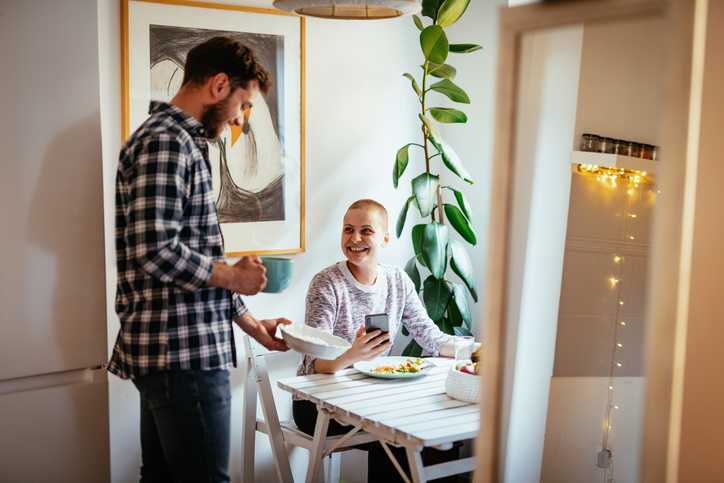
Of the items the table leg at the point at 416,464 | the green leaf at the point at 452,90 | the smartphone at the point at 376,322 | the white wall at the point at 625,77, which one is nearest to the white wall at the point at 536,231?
the white wall at the point at 625,77

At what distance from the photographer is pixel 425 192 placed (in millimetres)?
3453

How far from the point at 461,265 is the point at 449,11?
3.10 ft

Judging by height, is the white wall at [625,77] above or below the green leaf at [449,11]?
below

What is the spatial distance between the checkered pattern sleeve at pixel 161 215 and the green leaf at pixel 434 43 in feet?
4.85

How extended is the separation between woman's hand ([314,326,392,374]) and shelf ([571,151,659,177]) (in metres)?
0.79

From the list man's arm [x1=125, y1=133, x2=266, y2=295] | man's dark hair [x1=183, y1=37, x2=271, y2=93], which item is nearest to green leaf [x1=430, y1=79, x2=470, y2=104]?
man's dark hair [x1=183, y1=37, x2=271, y2=93]

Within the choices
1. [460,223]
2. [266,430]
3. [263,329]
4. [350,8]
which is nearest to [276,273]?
[263,329]

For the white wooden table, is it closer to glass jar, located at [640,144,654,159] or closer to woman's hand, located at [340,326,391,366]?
woman's hand, located at [340,326,391,366]

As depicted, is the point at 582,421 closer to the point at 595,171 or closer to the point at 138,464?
the point at 595,171

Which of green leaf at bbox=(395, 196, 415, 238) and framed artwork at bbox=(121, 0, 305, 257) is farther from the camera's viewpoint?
green leaf at bbox=(395, 196, 415, 238)

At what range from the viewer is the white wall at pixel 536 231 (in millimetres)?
1729

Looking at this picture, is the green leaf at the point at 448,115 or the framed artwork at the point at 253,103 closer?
the framed artwork at the point at 253,103

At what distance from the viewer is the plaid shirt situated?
2043 mm

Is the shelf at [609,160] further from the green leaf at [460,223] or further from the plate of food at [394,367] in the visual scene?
the green leaf at [460,223]
